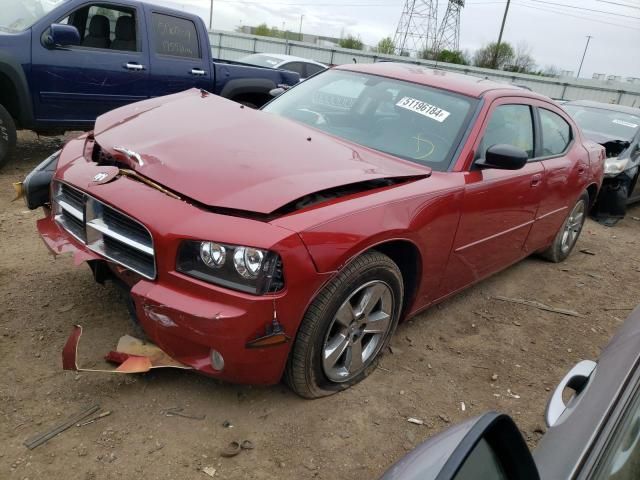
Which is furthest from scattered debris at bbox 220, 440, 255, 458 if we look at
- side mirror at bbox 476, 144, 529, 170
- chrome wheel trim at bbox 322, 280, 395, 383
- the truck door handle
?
the truck door handle

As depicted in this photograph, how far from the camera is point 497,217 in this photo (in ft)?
11.8

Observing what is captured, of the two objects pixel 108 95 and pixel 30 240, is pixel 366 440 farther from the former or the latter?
pixel 108 95

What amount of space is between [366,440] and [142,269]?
133cm

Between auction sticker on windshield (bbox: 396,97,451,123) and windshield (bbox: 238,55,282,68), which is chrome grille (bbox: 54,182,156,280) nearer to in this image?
auction sticker on windshield (bbox: 396,97,451,123)

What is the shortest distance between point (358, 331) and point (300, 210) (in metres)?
0.78

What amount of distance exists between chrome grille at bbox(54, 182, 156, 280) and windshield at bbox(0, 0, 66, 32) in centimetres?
374

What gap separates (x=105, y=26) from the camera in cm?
612

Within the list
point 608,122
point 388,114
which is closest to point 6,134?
point 388,114

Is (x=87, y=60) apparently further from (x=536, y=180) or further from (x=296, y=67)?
(x=296, y=67)

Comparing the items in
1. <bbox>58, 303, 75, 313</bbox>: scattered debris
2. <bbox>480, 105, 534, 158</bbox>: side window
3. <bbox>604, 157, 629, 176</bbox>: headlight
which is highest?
<bbox>480, 105, 534, 158</bbox>: side window

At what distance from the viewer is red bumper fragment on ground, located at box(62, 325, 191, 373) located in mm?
2324

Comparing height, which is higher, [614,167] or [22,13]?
[22,13]

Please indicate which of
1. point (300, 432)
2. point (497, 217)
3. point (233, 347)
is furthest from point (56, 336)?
point (497, 217)

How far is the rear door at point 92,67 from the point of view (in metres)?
5.62
